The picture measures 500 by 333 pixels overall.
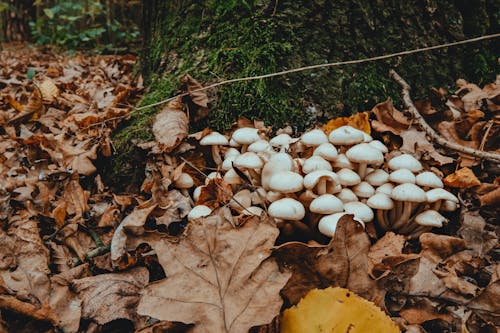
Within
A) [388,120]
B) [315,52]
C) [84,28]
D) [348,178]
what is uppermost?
[315,52]

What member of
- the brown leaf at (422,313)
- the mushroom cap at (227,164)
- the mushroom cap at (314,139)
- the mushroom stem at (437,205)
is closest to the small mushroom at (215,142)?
the mushroom cap at (227,164)

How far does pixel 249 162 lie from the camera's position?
6.47ft

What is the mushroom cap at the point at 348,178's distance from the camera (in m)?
1.91

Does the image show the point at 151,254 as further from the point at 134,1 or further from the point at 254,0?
the point at 134,1

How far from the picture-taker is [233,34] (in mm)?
2645

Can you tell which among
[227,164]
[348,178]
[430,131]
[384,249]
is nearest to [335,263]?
[384,249]

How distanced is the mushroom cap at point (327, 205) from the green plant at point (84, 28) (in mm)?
8284

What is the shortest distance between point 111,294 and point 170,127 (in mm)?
1126

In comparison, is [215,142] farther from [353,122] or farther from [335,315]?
[335,315]

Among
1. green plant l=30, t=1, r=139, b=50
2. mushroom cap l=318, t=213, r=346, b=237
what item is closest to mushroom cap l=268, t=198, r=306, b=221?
mushroom cap l=318, t=213, r=346, b=237

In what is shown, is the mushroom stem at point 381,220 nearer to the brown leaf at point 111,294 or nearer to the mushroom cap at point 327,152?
the mushroom cap at point 327,152

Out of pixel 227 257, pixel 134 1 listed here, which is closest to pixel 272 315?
pixel 227 257

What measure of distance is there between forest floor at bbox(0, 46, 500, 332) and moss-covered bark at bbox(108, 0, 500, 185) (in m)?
0.14

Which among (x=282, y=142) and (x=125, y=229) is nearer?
(x=125, y=229)
